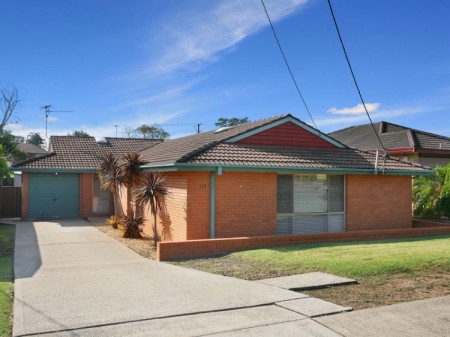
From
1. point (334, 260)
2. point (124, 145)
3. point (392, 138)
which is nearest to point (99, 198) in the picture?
point (124, 145)

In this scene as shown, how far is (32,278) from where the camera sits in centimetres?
889

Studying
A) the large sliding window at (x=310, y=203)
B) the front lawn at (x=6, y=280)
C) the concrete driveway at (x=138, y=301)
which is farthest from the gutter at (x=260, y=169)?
the front lawn at (x=6, y=280)

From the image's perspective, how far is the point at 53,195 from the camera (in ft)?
73.3

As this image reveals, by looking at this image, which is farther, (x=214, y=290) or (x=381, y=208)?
(x=381, y=208)

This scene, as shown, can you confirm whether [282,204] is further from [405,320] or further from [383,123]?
[383,123]

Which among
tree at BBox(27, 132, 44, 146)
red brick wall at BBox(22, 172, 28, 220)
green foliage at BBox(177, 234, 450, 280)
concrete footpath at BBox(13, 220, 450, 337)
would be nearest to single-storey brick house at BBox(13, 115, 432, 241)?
green foliage at BBox(177, 234, 450, 280)

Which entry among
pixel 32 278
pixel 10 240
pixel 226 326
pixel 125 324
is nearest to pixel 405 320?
pixel 226 326

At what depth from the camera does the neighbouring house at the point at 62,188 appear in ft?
71.4

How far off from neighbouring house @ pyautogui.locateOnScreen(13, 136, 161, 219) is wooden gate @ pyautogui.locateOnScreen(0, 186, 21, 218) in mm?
1388

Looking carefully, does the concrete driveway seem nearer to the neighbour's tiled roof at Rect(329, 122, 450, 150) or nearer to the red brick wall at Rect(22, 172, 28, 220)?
the red brick wall at Rect(22, 172, 28, 220)

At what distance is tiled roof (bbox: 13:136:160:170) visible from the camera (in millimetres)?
22222

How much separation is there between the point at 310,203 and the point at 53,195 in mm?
13718

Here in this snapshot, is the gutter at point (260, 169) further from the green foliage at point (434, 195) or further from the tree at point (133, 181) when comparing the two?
the green foliage at point (434, 195)

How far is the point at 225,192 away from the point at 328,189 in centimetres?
372
